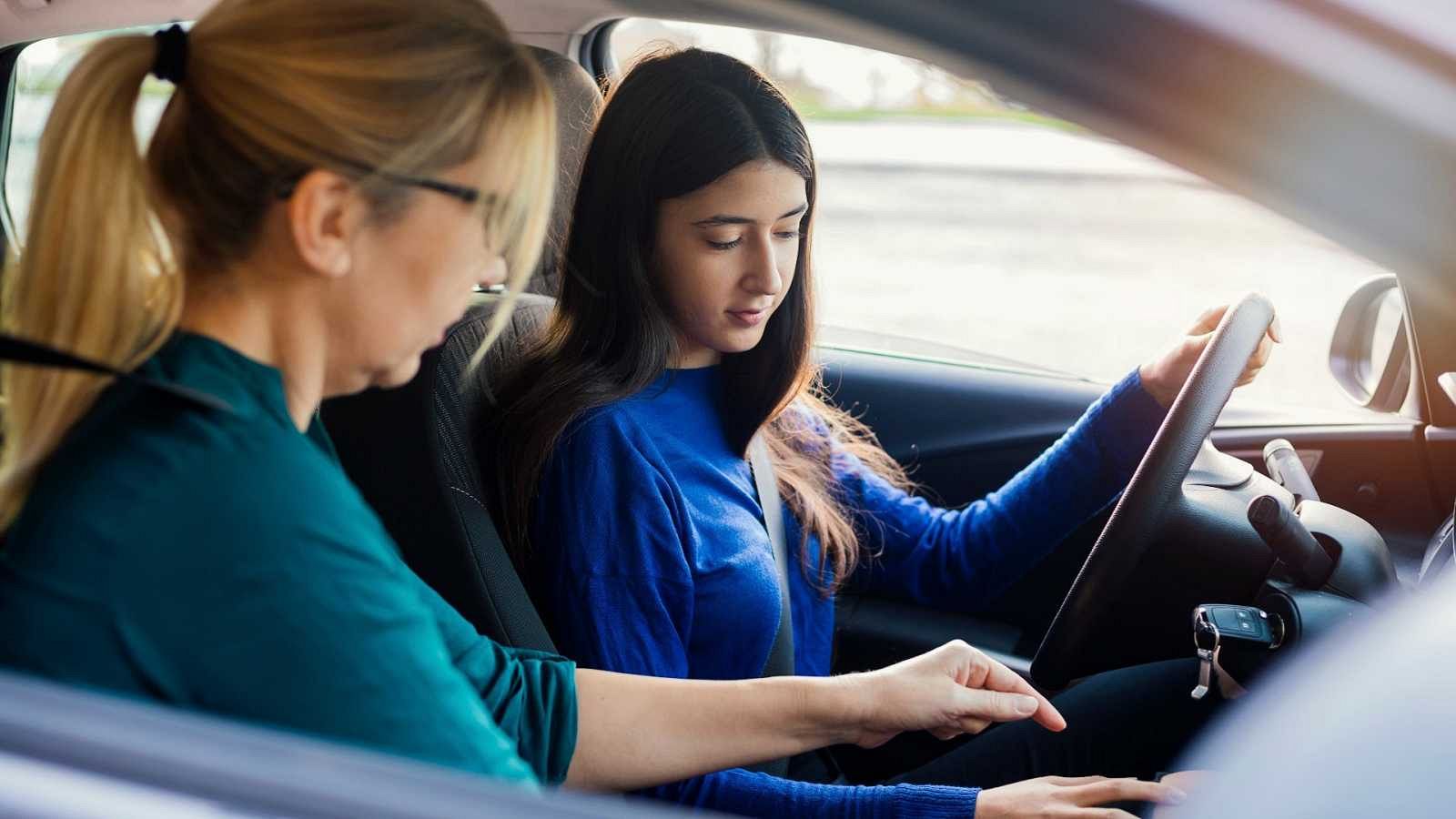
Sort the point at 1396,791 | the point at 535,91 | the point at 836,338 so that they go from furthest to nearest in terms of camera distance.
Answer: the point at 836,338, the point at 535,91, the point at 1396,791

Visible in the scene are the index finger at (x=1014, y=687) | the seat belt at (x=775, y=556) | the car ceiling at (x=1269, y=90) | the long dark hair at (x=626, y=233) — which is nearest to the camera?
the car ceiling at (x=1269, y=90)

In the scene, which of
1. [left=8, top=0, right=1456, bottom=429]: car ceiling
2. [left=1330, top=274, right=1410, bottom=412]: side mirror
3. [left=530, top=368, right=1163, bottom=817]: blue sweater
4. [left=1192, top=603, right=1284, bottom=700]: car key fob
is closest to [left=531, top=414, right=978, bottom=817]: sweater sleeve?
[left=530, top=368, right=1163, bottom=817]: blue sweater

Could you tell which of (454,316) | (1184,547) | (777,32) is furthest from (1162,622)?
(454,316)

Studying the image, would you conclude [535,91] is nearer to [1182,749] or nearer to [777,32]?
[777,32]

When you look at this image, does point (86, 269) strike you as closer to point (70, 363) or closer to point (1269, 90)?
point (70, 363)

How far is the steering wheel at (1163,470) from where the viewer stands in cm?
142

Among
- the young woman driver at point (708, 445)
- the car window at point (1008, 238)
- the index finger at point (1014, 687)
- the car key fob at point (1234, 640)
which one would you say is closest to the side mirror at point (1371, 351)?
the car window at point (1008, 238)

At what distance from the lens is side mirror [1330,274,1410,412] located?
1.82 m

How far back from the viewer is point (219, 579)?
83 cm

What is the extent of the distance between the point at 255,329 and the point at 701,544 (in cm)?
66

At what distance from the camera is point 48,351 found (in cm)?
87

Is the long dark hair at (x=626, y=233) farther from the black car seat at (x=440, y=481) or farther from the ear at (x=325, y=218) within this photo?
the ear at (x=325, y=218)

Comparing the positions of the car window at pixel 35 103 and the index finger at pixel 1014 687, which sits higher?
the car window at pixel 35 103

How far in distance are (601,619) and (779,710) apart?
21cm
